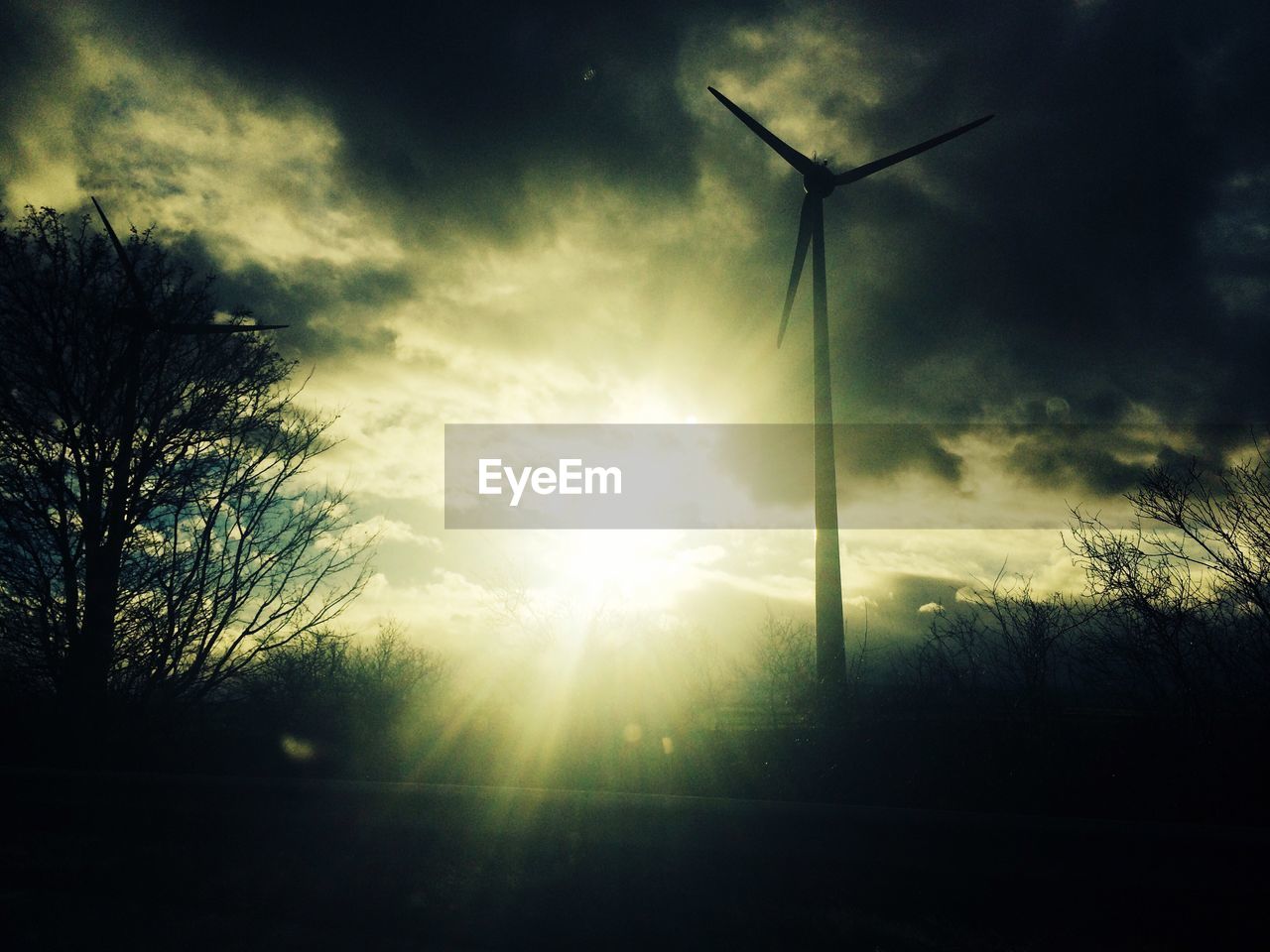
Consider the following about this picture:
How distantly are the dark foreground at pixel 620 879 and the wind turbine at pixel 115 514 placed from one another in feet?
23.7

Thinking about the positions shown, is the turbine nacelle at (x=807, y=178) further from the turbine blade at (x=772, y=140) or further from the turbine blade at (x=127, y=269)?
the turbine blade at (x=127, y=269)

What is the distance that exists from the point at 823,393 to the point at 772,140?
9.68m

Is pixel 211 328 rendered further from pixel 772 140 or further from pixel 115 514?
pixel 772 140

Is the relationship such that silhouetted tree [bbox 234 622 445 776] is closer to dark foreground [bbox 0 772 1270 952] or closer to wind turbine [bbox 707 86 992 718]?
dark foreground [bbox 0 772 1270 952]

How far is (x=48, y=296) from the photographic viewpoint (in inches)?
507

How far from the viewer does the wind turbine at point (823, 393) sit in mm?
13633

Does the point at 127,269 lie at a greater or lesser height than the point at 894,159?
lesser

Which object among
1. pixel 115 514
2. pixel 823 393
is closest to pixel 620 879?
pixel 115 514

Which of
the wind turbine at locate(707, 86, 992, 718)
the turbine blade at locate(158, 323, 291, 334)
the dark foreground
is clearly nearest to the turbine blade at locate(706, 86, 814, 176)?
the wind turbine at locate(707, 86, 992, 718)

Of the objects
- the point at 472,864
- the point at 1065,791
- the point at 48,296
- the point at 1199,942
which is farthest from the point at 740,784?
the point at 48,296

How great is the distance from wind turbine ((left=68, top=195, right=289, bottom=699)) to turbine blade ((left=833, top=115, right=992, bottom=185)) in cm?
1695

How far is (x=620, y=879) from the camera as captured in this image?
4.58 meters

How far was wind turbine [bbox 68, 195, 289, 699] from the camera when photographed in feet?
38.3

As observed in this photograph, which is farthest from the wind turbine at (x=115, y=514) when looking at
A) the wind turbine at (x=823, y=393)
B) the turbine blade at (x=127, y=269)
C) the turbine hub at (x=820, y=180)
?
the turbine hub at (x=820, y=180)
